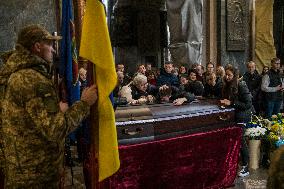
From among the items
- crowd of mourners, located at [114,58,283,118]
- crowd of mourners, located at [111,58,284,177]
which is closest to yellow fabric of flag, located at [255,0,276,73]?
crowd of mourners, located at [111,58,284,177]

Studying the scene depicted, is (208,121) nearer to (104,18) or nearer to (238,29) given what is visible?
(104,18)

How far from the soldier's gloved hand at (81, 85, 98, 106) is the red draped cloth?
4.46ft

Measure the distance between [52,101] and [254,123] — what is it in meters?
4.84

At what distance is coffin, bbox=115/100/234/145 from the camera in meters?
4.33

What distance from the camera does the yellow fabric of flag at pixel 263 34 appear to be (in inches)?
503

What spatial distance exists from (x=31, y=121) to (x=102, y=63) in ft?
2.31

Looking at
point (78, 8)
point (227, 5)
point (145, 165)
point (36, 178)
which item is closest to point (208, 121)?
point (145, 165)

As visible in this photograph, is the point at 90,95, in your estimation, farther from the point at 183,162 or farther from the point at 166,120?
the point at 183,162

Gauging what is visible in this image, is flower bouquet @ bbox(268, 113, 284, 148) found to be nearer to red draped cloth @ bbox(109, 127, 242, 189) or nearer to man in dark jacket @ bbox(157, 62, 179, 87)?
red draped cloth @ bbox(109, 127, 242, 189)

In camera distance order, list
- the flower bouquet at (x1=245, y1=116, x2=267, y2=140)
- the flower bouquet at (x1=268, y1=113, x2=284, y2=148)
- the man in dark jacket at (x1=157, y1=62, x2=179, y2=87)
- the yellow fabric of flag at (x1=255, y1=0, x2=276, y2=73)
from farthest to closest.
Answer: the yellow fabric of flag at (x1=255, y1=0, x2=276, y2=73) < the man in dark jacket at (x1=157, y1=62, x2=179, y2=87) < the flower bouquet at (x1=245, y1=116, x2=267, y2=140) < the flower bouquet at (x1=268, y1=113, x2=284, y2=148)

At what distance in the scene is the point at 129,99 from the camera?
19.3ft

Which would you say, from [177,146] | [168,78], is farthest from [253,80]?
[177,146]

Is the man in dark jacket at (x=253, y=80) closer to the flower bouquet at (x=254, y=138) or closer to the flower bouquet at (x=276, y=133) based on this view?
the flower bouquet at (x=254, y=138)

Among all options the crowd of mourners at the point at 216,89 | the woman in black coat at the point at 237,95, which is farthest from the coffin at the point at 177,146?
the woman in black coat at the point at 237,95
